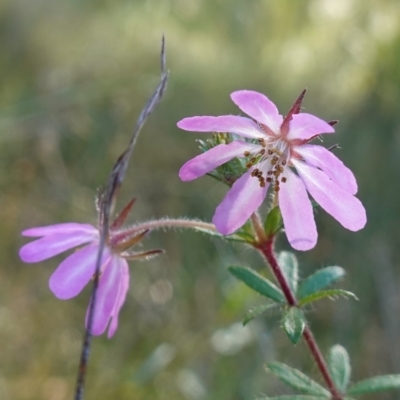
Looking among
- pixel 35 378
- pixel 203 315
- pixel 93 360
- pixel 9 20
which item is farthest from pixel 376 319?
pixel 9 20

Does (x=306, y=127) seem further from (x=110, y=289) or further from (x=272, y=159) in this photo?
(x=110, y=289)

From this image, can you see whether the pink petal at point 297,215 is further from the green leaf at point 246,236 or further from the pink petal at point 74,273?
the pink petal at point 74,273

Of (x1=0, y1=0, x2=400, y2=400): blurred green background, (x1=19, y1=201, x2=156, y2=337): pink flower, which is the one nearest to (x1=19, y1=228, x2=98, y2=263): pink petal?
(x1=19, y1=201, x2=156, y2=337): pink flower

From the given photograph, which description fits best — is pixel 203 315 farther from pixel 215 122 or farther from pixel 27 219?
pixel 215 122

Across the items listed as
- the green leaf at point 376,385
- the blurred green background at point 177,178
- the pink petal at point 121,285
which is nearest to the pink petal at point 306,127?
the pink petal at point 121,285

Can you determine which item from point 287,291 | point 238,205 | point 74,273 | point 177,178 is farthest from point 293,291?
point 177,178

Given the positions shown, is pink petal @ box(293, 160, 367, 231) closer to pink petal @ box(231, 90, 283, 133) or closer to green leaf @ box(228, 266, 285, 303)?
pink petal @ box(231, 90, 283, 133)
